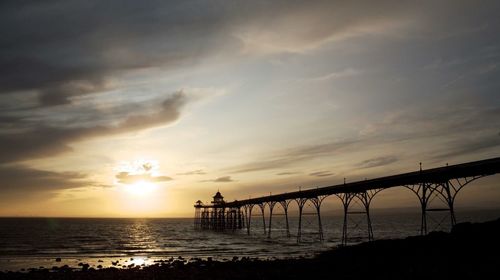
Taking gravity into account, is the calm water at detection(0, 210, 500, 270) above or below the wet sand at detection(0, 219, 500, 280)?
below

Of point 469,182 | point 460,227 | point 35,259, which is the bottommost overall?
point 35,259

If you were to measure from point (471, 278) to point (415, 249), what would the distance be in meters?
7.41

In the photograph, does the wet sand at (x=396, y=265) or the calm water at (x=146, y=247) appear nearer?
the wet sand at (x=396, y=265)

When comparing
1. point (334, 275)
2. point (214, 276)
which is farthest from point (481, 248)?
point (214, 276)

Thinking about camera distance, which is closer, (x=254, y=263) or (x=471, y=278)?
(x=471, y=278)

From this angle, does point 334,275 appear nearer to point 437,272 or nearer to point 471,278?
point 437,272

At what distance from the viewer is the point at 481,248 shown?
1858cm

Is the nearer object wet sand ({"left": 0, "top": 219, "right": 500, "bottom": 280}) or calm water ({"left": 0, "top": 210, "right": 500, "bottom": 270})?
wet sand ({"left": 0, "top": 219, "right": 500, "bottom": 280})

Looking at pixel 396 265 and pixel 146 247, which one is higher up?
pixel 396 265

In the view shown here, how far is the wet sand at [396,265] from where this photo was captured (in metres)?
16.2

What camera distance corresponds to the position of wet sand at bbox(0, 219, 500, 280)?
16203mm

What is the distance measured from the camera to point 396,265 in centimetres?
1867

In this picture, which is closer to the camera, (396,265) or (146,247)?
(396,265)

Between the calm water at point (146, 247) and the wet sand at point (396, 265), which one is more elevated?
the wet sand at point (396, 265)
